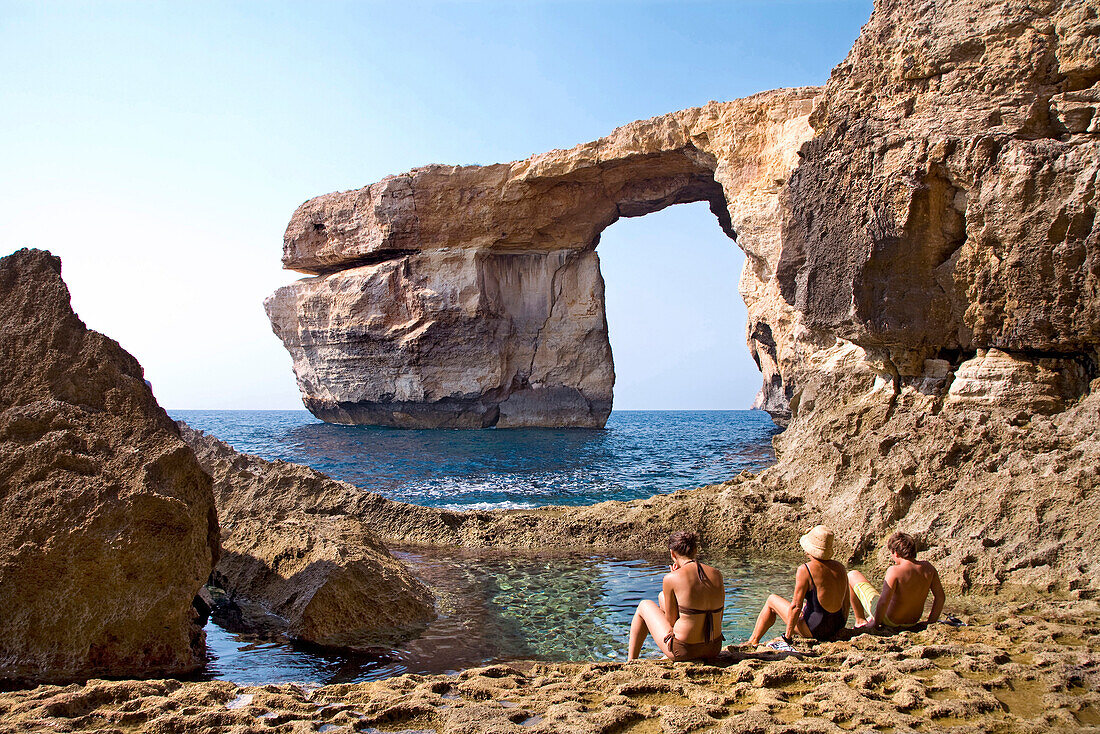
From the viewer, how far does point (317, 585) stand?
5.36 metres

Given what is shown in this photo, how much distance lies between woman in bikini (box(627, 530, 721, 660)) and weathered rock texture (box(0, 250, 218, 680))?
2912 millimetres

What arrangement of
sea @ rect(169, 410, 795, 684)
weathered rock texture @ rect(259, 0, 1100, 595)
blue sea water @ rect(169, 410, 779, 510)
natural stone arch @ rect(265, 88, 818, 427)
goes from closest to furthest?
sea @ rect(169, 410, 795, 684), weathered rock texture @ rect(259, 0, 1100, 595), blue sea water @ rect(169, 410, 779, 510), natural stone arch @ rect(265, 88, 818, 427)

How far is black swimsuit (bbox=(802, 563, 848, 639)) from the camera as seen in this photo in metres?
4.44

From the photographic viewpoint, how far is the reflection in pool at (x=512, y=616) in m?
4.66

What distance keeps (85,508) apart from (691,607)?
11.6ft

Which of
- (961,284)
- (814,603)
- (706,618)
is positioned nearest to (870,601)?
(814,603)

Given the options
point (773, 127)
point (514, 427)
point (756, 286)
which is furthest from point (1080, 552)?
point (514, 427)

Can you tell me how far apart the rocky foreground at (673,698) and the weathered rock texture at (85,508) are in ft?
2.36

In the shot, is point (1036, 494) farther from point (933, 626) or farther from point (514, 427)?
point (514, 427)

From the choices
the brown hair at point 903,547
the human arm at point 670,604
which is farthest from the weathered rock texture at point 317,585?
the brown hair at point 903,547

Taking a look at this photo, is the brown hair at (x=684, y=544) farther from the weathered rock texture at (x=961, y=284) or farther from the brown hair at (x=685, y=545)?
the weathered rock texture at (x=961, y=284)

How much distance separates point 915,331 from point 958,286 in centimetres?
65

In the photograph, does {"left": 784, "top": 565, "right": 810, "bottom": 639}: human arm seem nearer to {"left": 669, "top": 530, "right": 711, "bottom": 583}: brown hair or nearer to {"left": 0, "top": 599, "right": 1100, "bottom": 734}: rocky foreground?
{"left": 0, "top": 599, "right": 1100, "bottom": 734}: rocky foreground

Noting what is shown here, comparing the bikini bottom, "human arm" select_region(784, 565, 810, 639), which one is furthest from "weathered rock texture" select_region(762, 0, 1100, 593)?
the bikini bottom
